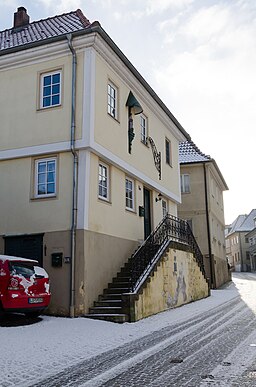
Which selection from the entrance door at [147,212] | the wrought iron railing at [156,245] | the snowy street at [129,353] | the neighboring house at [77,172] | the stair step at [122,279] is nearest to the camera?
the snowy street at [129,353]

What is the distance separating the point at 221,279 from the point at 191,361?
1022 inches

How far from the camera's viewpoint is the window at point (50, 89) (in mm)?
13414

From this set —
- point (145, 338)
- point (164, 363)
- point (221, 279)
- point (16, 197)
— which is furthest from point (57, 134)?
point (221, 279)

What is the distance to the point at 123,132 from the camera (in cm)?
1509

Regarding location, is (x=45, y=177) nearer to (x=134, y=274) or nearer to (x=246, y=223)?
(x=134, y=274)

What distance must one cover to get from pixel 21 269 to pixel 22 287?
1.59ft

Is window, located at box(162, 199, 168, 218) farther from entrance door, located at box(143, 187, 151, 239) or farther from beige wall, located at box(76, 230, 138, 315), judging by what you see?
beige wall, located at box(76, 230, 138, 315)

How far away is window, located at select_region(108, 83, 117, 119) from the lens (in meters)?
14.4

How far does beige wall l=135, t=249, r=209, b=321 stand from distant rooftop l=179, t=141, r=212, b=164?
11880mm

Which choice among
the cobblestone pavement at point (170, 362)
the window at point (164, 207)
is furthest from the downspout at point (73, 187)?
the window at point (164, 207)

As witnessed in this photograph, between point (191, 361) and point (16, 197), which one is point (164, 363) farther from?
point (16, 197)

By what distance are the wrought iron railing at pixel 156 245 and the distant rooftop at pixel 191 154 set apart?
38.3ft

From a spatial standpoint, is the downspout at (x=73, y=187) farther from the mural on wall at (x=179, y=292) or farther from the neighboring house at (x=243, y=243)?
the neighboring house at (x=243, y=243)

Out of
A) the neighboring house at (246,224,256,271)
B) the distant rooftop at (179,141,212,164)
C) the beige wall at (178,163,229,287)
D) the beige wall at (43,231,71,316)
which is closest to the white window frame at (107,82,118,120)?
the beige wall at (43,231,71,316)
